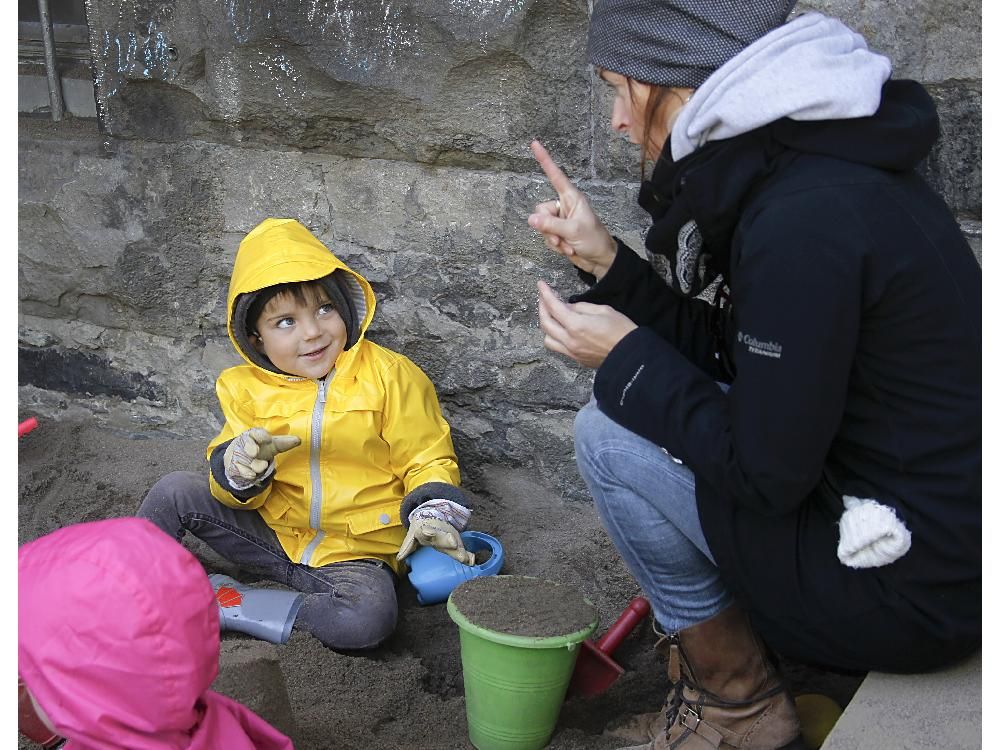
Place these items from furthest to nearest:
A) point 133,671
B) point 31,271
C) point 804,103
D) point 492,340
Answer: point 31,271
point 492,340
point 804,103
point 133,671

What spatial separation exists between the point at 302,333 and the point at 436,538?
0.57 metres

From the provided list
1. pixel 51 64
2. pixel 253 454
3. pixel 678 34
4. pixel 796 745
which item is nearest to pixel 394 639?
pixel 253 454

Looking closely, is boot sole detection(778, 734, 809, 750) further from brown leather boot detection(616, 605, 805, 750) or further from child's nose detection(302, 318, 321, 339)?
child's nose detection(302, 318, 321, 339)

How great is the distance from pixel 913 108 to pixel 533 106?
1103 mm

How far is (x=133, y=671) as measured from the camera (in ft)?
4.61

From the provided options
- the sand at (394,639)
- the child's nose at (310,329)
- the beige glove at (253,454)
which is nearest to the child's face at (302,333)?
the child's nose at (310,329)

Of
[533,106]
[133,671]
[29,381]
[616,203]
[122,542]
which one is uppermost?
[533,106]

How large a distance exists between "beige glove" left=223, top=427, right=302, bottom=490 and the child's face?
7.6 inches

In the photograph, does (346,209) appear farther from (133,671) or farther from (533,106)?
(133,671)

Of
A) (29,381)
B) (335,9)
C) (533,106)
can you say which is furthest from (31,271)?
(533,106)

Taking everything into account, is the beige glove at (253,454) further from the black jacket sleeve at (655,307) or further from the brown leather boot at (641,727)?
the brown leather boot at (641,727)

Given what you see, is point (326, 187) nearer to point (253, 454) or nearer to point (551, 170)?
point (253, 454)

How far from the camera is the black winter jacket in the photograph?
1.52m

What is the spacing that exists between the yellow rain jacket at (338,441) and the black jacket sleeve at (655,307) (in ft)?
2.33
